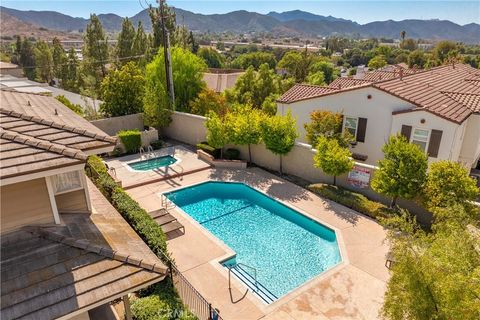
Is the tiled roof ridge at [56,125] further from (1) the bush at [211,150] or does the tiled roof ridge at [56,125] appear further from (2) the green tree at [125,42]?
(2) the green tree at [125,42]

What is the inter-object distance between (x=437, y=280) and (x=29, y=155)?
873 cm

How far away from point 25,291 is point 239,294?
692cm

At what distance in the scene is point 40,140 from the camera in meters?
7.51

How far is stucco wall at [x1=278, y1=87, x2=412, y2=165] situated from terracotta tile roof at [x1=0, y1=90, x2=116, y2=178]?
17506mm

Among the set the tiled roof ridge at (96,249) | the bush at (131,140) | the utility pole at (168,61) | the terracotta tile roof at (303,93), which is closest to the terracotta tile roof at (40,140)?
the tiled roof ridge at (96,249)

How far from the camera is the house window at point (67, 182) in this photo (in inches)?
332

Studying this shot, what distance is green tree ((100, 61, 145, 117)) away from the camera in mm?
28172

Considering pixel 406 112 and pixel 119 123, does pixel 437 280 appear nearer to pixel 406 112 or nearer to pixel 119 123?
pixel 406 112

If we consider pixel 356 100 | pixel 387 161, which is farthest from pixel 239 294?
pixel 356 100

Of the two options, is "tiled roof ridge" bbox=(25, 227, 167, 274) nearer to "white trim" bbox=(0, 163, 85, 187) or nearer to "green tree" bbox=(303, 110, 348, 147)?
"white trim" bbox=(0, 163, 85, 187)

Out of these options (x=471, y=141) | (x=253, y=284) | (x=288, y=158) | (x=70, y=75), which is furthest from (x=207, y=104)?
(x=70, y=75)

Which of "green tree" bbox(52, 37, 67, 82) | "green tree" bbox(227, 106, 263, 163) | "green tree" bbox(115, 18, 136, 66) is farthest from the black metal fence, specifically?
"green tree" bbox(52, 37, 67, 82)

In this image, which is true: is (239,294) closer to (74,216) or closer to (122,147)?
(74,216)

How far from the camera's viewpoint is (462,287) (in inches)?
226
